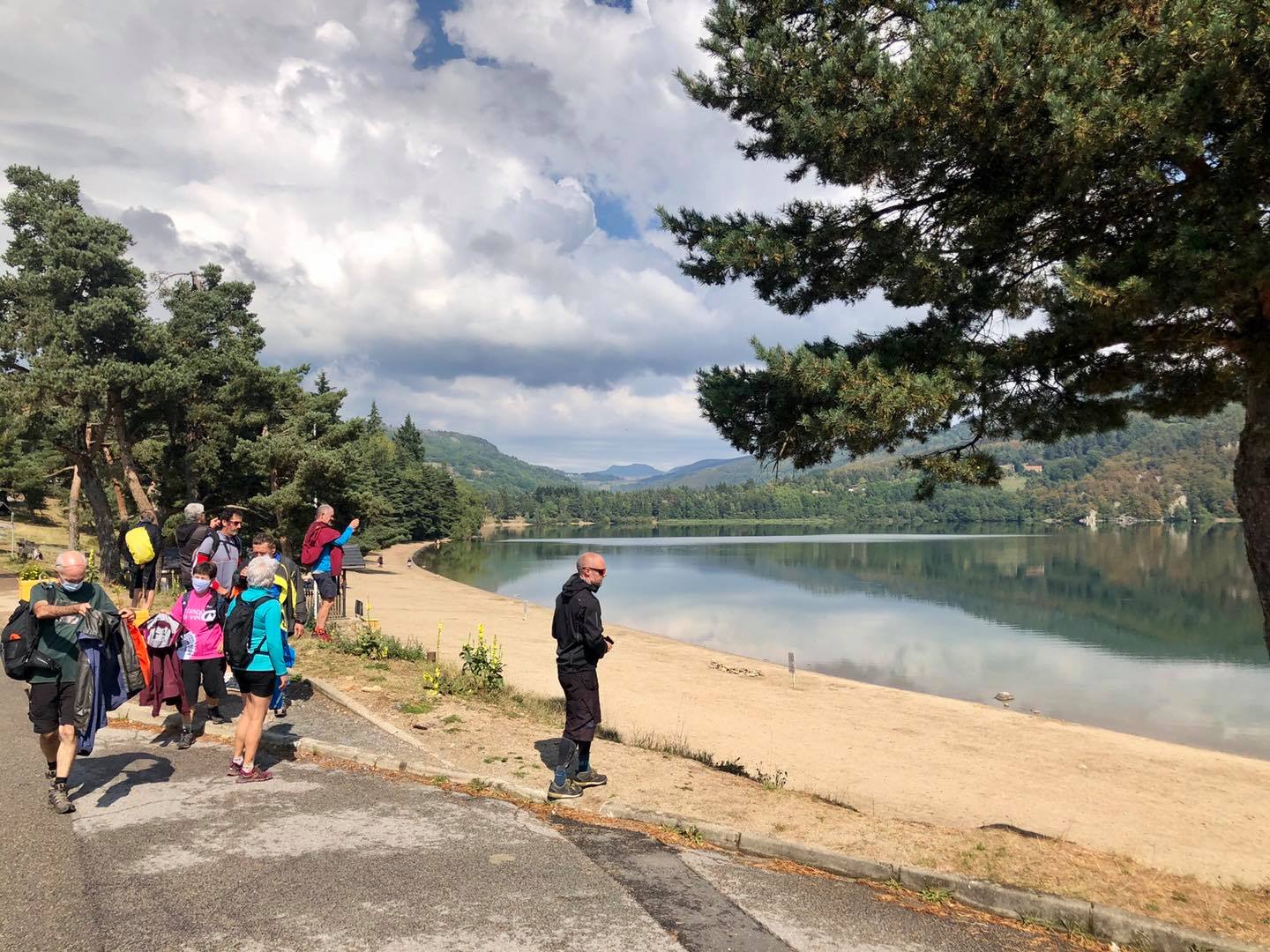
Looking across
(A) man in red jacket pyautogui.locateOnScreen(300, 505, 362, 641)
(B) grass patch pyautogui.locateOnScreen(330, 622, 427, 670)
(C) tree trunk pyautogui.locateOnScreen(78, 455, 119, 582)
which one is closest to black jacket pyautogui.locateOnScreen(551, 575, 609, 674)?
(A) man in red jacket pyautogui.locateOnScreen(300, 505, 362, 641)

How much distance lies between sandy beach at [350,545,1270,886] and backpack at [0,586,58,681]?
8833 millimetres

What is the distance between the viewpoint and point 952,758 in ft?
46.9

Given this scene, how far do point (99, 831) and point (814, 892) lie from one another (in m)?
4.55

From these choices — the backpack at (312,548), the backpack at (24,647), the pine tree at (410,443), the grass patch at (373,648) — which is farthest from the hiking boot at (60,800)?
the pine tree at (410,443)

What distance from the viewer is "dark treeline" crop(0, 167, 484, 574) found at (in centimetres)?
2158

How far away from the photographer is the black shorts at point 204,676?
684 centimetres

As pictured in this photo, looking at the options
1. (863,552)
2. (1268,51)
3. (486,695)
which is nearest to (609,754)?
(486,695)

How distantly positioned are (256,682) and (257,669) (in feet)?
0.36

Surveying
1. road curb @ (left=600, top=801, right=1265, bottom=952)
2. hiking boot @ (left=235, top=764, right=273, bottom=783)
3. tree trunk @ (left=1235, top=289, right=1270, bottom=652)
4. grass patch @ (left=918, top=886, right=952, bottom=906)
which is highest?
tree trunk @ (left=1235, top=289, right=1270, bottom=652)

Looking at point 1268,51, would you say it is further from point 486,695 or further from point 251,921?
point 486,695

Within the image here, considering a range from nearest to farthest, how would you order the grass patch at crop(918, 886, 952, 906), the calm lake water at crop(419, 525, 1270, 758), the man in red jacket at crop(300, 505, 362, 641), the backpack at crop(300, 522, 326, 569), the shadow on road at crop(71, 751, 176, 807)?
1. the grass patch at crop(918, 886, 952, 906)
2. the shadow on road at crop(71, 751, 176, 807)
3. the man in red jacket at crop(300, 505, 362, 641)
4. the backpack at crop(300, 522, 326, 569)
5. the calm lake water at crop(419, 525, 1270, 758)

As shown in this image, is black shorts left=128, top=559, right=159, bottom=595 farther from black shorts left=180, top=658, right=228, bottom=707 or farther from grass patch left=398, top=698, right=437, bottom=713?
grass patch left=398, top=698, right=437, bottom=713

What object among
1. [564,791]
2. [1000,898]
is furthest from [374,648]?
[1000,898]

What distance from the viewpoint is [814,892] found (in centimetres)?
453
